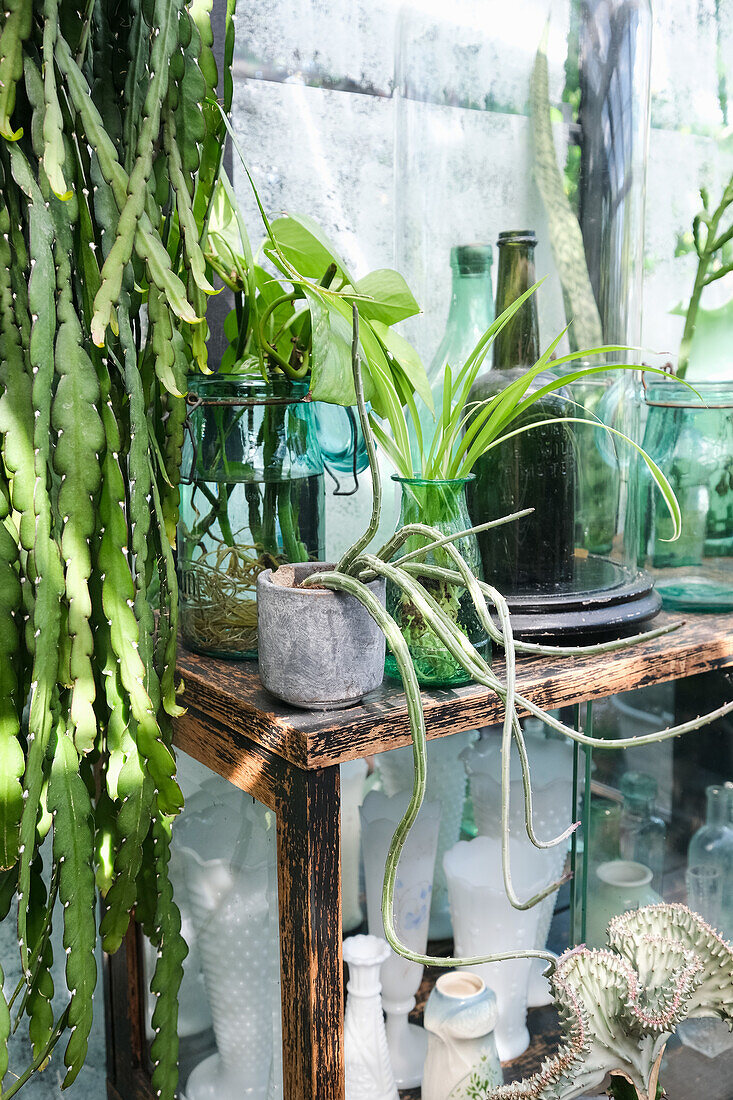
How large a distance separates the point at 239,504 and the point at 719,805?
2.19ft

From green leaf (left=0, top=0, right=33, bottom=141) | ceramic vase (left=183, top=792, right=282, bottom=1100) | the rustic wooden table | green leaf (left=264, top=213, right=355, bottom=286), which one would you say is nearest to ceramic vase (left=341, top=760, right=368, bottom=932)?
ceramic vase (left=183, top=792, right=282, bottom=1100)

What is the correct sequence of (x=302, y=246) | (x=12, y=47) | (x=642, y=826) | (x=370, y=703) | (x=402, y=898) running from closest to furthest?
(x=12, y=47), (x=370, y=703), (x=302, y=246), (x=402, y=898), (x=642, y=826)

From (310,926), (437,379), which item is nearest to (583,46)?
(437,379)

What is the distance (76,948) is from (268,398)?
0.42m

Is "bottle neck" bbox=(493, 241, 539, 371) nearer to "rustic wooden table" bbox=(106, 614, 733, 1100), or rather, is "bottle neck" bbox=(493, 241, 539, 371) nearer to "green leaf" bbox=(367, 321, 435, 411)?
"green leaf" bbox=(367, 321, 435, 411)

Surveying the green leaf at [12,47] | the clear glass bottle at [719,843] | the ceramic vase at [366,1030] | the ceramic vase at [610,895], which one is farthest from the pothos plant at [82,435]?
the clear glass bottle at [719,843]

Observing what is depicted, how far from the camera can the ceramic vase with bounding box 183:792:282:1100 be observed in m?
0.72

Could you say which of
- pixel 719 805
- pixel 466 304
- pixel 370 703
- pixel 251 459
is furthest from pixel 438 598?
pixel 719 805

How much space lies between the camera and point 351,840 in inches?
36.6

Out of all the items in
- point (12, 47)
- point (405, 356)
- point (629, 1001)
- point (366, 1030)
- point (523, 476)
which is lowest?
point (366, 1030)

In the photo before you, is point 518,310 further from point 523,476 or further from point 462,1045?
point 462,1045

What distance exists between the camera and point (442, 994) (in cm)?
76

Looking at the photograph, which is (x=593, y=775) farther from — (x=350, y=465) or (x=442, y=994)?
(x=350, y=465)

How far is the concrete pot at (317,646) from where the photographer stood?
59 cm
